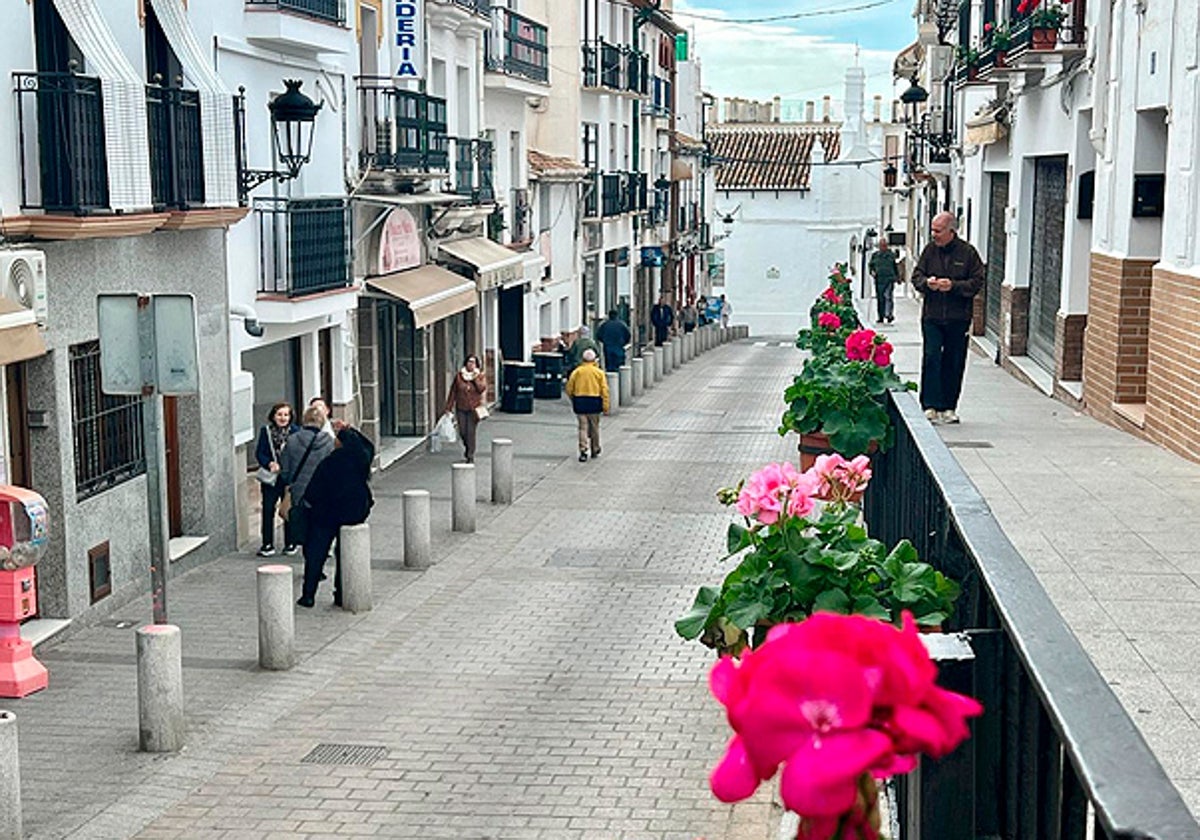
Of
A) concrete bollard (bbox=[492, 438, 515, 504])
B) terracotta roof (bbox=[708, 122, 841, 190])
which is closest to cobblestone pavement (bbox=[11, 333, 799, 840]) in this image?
concrete bollard (bbox=[492, 438, 515, 504])

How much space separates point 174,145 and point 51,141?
214cm

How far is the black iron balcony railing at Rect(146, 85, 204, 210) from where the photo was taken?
1417 cm

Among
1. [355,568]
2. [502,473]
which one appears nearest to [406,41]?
[502,473]

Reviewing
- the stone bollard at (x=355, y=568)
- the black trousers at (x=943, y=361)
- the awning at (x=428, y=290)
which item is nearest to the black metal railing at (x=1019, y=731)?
the black trousers at (x=943, y=361)

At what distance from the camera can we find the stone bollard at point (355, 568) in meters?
13.7

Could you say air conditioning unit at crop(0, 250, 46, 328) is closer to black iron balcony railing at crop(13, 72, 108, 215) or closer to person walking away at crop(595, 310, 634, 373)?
black iron balcony railing at crop(13, 72, 108, 215)

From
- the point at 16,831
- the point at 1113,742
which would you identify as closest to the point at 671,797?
the point at 16,831

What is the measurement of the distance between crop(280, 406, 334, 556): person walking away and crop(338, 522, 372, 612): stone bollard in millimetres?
1614

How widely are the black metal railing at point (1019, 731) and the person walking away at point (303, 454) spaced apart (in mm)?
10102

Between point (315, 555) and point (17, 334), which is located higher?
point (17, 334)

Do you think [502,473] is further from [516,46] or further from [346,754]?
[516,46]

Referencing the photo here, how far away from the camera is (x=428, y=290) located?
2292 cm

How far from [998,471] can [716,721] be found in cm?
259

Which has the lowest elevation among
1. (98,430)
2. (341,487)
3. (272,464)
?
(272,464)
